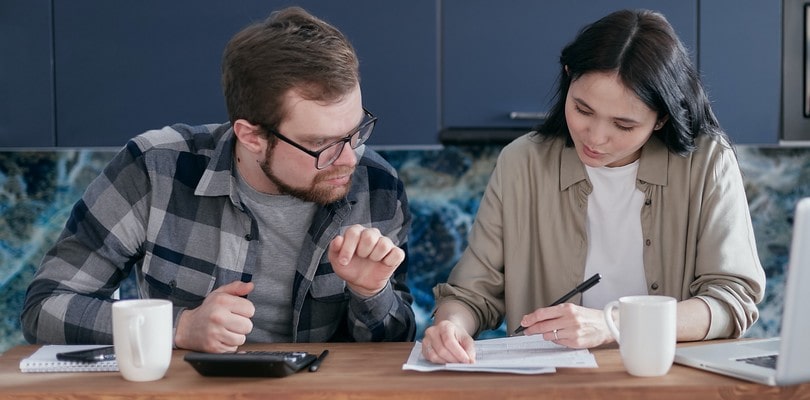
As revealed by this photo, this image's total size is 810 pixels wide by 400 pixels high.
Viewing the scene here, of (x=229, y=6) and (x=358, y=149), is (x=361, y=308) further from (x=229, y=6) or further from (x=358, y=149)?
(x=229, y=6)

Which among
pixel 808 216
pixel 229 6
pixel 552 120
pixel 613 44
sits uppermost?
pixel 229 6

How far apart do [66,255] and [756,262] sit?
1.29m

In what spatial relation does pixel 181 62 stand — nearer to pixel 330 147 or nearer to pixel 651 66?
pixel 330 147

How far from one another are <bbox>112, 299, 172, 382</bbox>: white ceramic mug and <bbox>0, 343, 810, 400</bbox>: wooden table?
20 millimetres

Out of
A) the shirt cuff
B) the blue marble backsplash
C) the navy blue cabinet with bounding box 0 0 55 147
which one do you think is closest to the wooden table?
the shirt cuff

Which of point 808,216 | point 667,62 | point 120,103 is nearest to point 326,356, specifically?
point 808,216

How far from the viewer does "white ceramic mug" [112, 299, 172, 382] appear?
130cm

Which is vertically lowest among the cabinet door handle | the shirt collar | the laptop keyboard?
the laptop keyboard

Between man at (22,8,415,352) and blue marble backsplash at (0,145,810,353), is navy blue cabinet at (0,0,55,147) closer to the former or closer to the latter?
blue marble backsplash at (0,145,810,353)

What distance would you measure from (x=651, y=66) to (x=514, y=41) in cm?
83

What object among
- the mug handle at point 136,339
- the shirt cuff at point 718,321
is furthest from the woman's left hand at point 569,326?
the mug handle at point 136,339

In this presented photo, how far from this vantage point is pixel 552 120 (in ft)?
6.45

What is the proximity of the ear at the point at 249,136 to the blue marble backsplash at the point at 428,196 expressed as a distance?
1164mm

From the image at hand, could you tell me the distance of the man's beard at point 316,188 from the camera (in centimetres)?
175
